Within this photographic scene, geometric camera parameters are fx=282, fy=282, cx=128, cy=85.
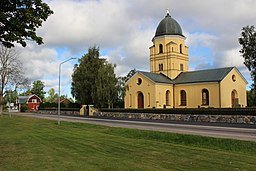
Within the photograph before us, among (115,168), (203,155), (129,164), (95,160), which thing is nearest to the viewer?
(115,168)

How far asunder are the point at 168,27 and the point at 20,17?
5232 cm

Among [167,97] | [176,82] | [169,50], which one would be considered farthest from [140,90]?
[169,50]

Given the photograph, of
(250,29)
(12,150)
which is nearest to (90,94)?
(250,29)

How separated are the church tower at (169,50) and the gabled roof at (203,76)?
259cm

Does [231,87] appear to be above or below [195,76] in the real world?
below

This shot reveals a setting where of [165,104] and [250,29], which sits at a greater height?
[250,29]

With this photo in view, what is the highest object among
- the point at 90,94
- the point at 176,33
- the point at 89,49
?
the point at 176,33

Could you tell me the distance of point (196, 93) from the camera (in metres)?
50.5

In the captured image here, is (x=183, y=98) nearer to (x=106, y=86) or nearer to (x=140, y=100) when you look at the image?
(x=140, y=100)

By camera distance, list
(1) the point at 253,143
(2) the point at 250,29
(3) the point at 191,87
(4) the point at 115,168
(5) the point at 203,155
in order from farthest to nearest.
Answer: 1. (3) the point at 191,87
2. (2) the point at 250,29
3. (1) the point at 253,143
4. (5) the point at 203,155
5. (4) the point at 115,168

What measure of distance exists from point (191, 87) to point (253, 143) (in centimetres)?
3760

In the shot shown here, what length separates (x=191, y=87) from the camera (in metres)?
51.4

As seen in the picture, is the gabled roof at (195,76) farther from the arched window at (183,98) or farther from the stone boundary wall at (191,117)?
the stone boundary wall at (191,117)

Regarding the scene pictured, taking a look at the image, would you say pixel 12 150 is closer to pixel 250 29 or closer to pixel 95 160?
pixel 95 160
